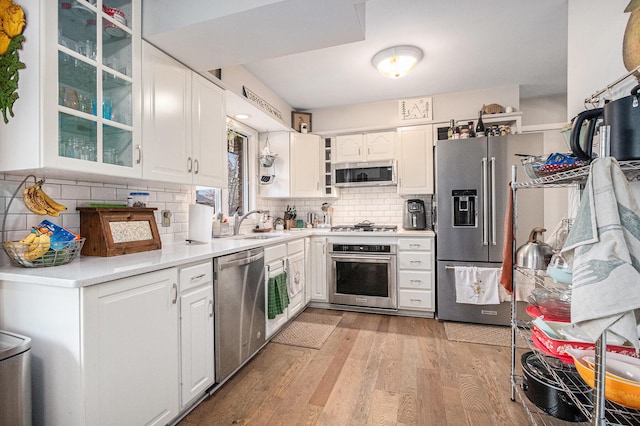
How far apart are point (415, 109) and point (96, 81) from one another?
3286mm

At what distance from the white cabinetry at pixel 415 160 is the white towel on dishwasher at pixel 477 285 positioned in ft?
3.40

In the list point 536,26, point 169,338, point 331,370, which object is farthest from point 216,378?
point 536,26

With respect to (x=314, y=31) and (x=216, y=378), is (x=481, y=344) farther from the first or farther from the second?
(x=314, y=31)

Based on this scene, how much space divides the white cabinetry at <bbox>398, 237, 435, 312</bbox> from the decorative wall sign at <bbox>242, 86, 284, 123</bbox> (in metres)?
2.04

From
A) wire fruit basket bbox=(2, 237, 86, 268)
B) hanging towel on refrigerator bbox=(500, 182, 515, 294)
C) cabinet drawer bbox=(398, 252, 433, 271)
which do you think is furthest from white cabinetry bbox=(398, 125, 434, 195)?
wire fruit basket bbox=(2, 237, 86, 268)

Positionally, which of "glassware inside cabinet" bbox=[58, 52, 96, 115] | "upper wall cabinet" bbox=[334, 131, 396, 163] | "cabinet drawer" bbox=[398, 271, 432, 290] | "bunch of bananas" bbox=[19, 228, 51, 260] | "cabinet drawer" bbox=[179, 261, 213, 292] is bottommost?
"cabinet drawer" bbox=[398, 271, 432, 290]

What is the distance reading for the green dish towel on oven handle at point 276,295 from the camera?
258 centimetres

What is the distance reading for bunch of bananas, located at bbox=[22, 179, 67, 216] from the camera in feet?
4.79

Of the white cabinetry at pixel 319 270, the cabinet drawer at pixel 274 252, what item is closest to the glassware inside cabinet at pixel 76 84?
the cabinet drawer at pixel 274 252

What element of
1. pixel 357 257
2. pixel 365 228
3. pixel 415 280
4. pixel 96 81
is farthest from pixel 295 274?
pixel 96 81

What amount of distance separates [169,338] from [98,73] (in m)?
1.43

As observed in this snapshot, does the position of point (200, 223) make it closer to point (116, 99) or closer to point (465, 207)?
point (116, 99)

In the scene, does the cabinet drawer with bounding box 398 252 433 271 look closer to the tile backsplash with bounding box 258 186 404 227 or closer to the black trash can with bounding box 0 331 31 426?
the tile backsplash with bounding box 258 186 404 227

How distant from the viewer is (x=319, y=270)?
12.0 feet
